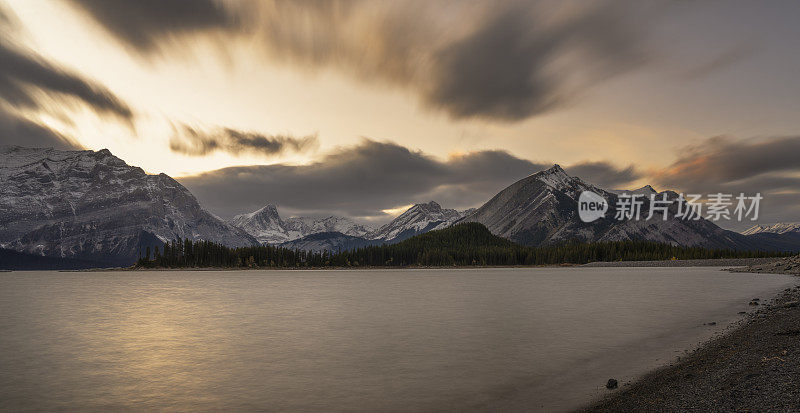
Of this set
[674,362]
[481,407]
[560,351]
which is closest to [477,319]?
[560,351]

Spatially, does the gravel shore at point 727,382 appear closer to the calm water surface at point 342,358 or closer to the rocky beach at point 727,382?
the rocky beach at point 727,382

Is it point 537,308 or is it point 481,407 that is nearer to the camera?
point 481,407

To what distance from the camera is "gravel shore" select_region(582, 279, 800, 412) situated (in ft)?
47.7

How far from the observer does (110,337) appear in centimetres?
4131

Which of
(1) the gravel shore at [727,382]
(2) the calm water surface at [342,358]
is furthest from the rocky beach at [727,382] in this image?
(2) the calm water surface at [342,358]

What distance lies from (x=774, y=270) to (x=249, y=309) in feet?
556

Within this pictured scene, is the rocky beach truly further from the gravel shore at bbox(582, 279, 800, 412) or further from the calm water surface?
the calm water surface

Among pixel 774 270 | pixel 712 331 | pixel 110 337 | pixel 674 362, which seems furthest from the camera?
pixel 774 270

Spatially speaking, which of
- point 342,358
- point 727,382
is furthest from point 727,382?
point 342,358

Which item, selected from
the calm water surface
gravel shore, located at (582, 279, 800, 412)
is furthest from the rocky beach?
the calm water surface

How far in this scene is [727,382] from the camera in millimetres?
17469

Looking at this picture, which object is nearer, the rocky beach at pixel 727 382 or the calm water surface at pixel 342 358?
the rocky beach at pixel 727 382

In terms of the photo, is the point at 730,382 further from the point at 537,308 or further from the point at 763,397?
the point at 537,308

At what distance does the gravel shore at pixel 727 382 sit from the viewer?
14.5m
